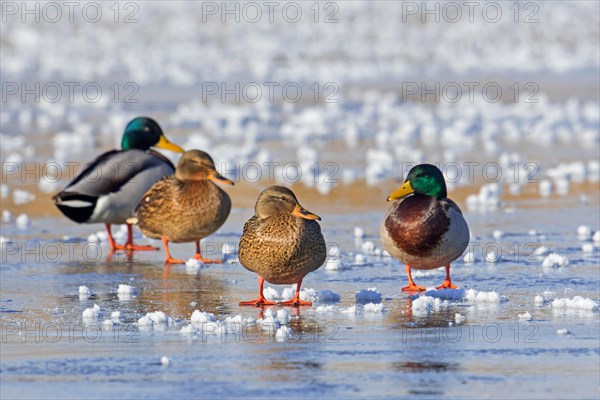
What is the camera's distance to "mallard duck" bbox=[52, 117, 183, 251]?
10.4 metres

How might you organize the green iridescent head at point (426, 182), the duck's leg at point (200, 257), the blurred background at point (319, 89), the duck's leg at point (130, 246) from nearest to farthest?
the green iridescent head at point (426, 182) < the duck's leg at point (200, 257) < the duck's leg at point (130, 246) < the blurred background at point (319, 89)

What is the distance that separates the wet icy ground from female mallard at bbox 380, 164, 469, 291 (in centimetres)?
26

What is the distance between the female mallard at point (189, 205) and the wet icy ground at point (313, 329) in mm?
315

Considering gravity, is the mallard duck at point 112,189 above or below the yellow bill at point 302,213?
above

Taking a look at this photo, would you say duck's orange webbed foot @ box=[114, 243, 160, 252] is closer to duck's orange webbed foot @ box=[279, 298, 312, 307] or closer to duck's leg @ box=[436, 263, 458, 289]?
duck's orange webbed foot @ box=[279, 298, 312, 307]

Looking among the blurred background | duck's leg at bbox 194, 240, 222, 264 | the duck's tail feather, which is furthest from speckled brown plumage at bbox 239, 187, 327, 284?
the blurred background

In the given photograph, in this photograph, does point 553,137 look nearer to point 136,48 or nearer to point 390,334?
point 390,334

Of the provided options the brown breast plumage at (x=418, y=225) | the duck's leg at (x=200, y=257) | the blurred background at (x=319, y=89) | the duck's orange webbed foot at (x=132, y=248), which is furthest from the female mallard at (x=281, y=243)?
the blurred background at (x=319, y=89)

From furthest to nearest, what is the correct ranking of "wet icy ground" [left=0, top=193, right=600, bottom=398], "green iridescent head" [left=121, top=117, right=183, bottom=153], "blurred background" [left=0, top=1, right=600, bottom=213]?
"blurred background" [left=0, top=1, right=600, bottom=213] < "green iridescent head" [left=121, top=117, right=183, bottom=153] < "wet icy ground" [left=0, top=193, right=600, bottom=398]

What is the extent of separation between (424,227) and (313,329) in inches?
58.1

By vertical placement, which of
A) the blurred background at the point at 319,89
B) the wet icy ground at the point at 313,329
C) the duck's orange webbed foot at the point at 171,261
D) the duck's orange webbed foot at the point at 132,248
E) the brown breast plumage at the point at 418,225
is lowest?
the wet icy ground at the point at 313,329

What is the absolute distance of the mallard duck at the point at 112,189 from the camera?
1037cm

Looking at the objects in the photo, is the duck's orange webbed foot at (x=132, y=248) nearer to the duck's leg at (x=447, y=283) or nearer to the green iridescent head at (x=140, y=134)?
the green iridescent head at (x=140, y=134)

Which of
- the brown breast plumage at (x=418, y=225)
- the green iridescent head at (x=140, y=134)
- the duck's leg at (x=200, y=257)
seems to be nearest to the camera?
the brown breast plumage at (x=418, y=225)
